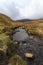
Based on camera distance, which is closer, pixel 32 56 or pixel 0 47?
pixel 32 56

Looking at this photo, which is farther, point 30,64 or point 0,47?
point 0,47

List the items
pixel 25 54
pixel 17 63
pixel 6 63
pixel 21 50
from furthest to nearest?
pixel 21 50 → pixel 25 54 → pixel 6 63 → pixel 17 63

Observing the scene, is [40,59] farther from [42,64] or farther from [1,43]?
[1,43]

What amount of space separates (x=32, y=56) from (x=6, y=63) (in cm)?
867

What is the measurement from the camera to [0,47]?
2311 inches

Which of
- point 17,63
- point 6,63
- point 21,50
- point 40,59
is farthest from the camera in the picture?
point 21,50

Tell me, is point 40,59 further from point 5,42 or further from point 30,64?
point 5,42

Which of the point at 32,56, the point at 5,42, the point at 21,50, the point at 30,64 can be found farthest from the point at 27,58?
the point at 5,42

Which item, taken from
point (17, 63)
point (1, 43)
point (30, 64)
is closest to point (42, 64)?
point (30, 64)

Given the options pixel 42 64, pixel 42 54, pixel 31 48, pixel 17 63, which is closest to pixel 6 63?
pixel 17 63

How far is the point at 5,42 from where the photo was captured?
215ft

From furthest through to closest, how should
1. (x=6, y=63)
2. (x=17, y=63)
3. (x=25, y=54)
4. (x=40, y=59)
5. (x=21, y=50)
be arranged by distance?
(x=21, y=50), (x=25, y=54), (x=40, y=59), (x=6, y=63), (x=17, y=63)

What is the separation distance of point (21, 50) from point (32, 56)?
902cm

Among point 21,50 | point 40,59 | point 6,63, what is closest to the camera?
point 6,63
